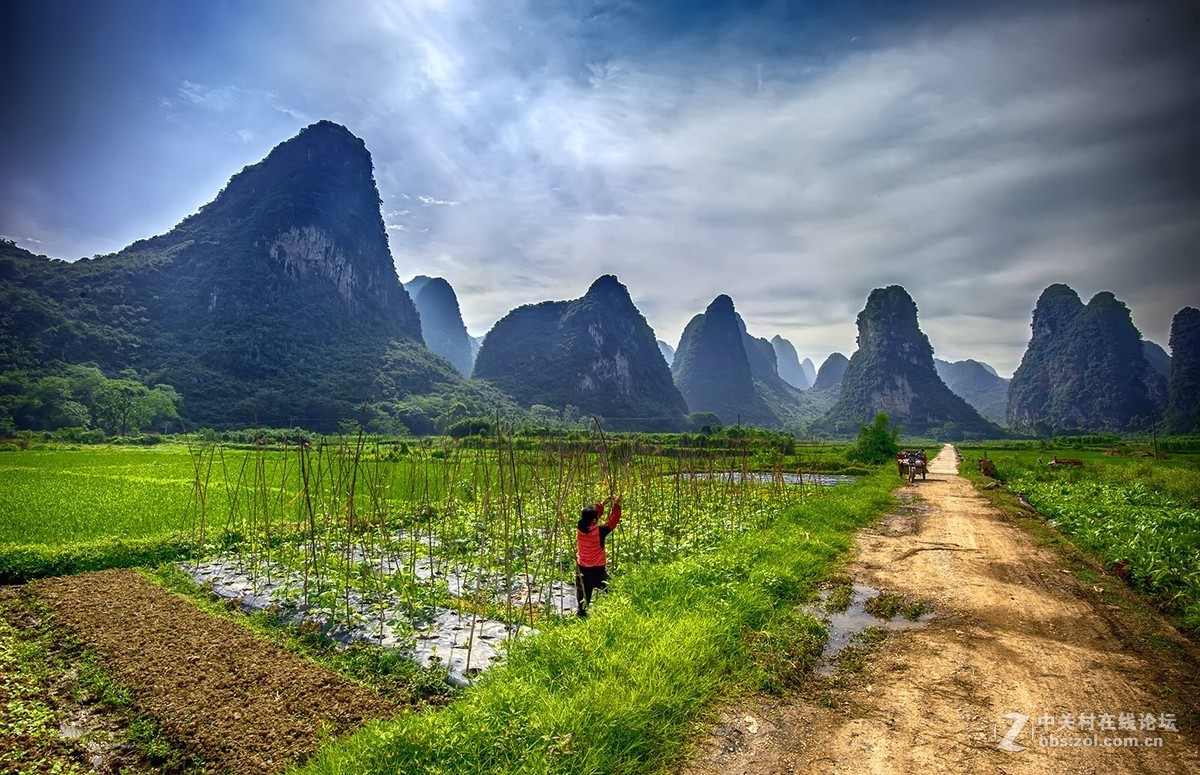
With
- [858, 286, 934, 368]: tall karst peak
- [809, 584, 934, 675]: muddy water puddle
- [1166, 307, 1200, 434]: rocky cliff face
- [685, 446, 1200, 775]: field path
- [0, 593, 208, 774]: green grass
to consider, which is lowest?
[0, 593, 208, 774]: green grass

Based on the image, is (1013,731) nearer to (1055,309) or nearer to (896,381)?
(896,381)

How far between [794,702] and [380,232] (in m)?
105

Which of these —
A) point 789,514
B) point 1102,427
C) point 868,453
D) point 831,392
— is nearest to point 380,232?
point 868,453

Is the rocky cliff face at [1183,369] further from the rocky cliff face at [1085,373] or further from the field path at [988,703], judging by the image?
the field path at [988,703]

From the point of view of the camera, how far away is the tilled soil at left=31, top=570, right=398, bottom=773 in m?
3.56

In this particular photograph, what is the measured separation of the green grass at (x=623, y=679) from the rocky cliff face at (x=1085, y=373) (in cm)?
9582

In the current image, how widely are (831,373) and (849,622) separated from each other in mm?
202422

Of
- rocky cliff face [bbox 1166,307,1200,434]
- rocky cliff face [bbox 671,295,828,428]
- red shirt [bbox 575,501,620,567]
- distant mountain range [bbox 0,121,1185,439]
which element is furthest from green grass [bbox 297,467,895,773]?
rocky cliff face [bbox 671,295,828,428]

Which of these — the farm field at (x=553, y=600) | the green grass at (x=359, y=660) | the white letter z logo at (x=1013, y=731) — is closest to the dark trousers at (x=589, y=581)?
the farm field at (x=553, y=600)

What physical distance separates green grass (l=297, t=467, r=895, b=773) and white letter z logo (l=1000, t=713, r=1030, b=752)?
134 cm

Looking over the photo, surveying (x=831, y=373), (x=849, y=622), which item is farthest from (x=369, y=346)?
(x=831, y=373)

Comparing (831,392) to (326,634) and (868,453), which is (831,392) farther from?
(326,634)

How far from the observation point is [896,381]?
102 metres

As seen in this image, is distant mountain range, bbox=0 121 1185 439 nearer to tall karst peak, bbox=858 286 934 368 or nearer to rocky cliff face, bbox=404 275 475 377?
tall karst peak, bbox=858 286 934 368
